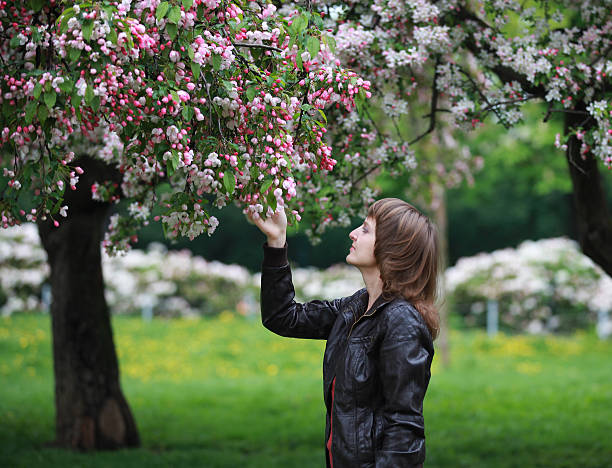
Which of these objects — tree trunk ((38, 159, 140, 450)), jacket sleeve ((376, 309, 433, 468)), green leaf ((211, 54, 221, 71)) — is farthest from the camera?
tree trunk ((38, 159, 140, 450))

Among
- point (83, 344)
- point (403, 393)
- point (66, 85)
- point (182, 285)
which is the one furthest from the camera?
point (182, 285)

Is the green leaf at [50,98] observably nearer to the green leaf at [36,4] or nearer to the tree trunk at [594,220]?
the green leaf at [36,4]

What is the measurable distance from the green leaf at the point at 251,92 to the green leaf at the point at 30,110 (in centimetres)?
83

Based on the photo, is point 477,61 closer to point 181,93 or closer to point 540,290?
point 181,93

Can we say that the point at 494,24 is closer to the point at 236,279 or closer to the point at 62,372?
the point at 62,372

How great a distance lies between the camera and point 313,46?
3.12 meters

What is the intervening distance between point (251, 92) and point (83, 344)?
459 cm

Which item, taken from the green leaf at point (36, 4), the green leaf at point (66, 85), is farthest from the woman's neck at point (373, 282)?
the green leaf at point (36, 4)

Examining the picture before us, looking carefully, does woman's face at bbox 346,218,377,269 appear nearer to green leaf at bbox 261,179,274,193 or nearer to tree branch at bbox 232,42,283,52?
green leaf at bbox 261,179,274,193

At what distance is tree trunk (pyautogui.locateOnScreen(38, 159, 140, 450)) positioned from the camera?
682 cm

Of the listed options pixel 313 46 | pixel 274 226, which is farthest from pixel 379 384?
pixel 313 46

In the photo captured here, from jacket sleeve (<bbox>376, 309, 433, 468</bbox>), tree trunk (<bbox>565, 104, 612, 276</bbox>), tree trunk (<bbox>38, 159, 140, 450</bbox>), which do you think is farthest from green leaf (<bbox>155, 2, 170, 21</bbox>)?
tree trunk (<bbox>38, 159, 140, 450</bbox>)

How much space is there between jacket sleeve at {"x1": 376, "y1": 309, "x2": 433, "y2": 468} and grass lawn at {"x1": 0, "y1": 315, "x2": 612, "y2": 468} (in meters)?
3.89

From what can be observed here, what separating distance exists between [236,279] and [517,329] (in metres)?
7.16
